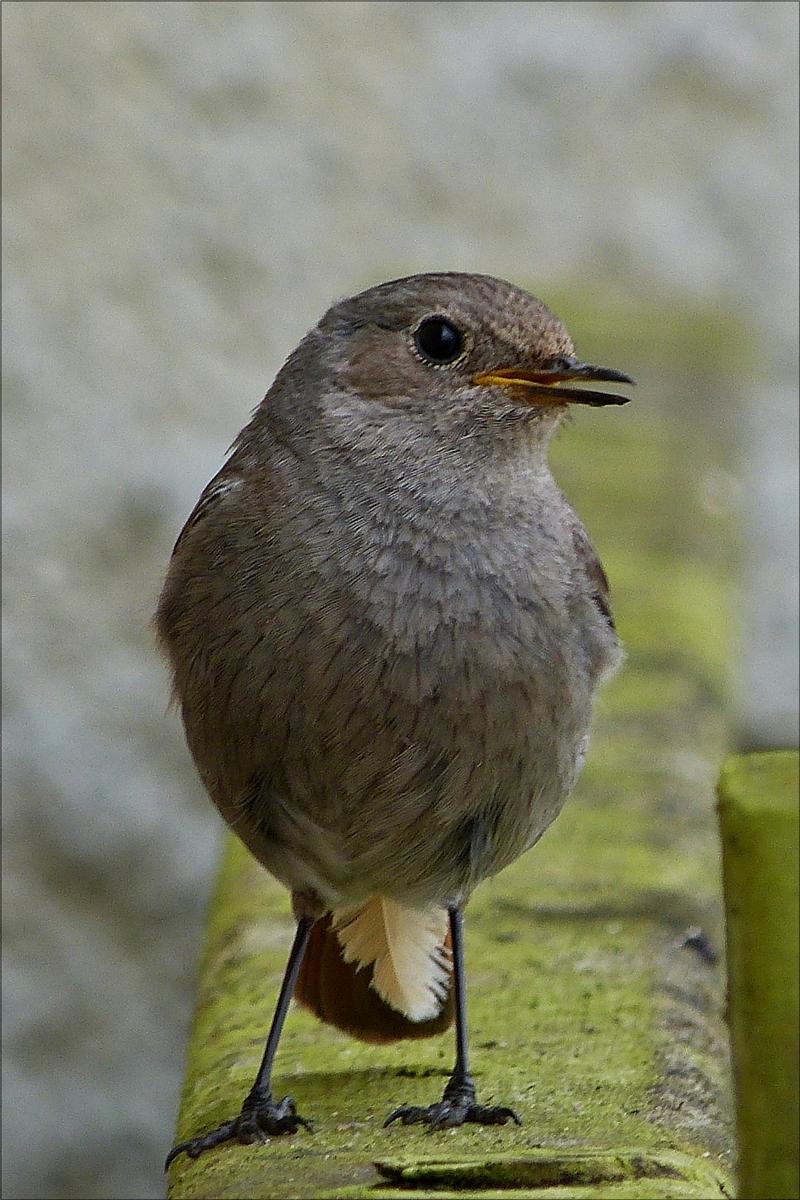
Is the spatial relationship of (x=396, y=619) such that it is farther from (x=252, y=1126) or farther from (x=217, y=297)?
(x=217, y=297)

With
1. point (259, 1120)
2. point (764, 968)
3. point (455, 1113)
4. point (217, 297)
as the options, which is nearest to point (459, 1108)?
point (455, 1113)

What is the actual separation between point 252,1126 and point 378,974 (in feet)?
1.63

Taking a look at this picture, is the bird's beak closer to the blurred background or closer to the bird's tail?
the bird's tail

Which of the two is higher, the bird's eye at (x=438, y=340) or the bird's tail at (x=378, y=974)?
the bird's eye at (x=438, y=340)

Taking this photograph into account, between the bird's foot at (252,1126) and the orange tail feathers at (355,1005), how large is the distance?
35cm

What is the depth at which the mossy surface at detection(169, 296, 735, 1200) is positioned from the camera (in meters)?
1.96

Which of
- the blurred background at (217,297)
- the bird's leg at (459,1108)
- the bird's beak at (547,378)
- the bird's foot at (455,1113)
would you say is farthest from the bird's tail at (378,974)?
the blurred background at (217,297)

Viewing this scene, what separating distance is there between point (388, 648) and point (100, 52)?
11.1ft

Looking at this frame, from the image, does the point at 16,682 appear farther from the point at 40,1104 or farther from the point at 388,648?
the point at 388,648

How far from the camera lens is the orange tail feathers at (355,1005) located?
254 centimetres

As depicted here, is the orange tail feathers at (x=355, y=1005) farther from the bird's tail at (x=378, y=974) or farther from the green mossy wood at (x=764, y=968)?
the green mossy wood at (x=764, y=968)

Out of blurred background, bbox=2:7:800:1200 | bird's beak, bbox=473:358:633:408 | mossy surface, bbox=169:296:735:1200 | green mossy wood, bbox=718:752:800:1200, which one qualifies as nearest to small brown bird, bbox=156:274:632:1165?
bird's beak, bbox=473:358:633:408

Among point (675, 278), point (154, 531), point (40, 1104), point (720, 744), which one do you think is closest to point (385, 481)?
point (720, 744)

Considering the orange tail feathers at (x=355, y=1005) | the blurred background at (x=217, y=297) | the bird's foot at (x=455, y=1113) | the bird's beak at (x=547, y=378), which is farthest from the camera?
the blurred background at (x=217, y=297)
